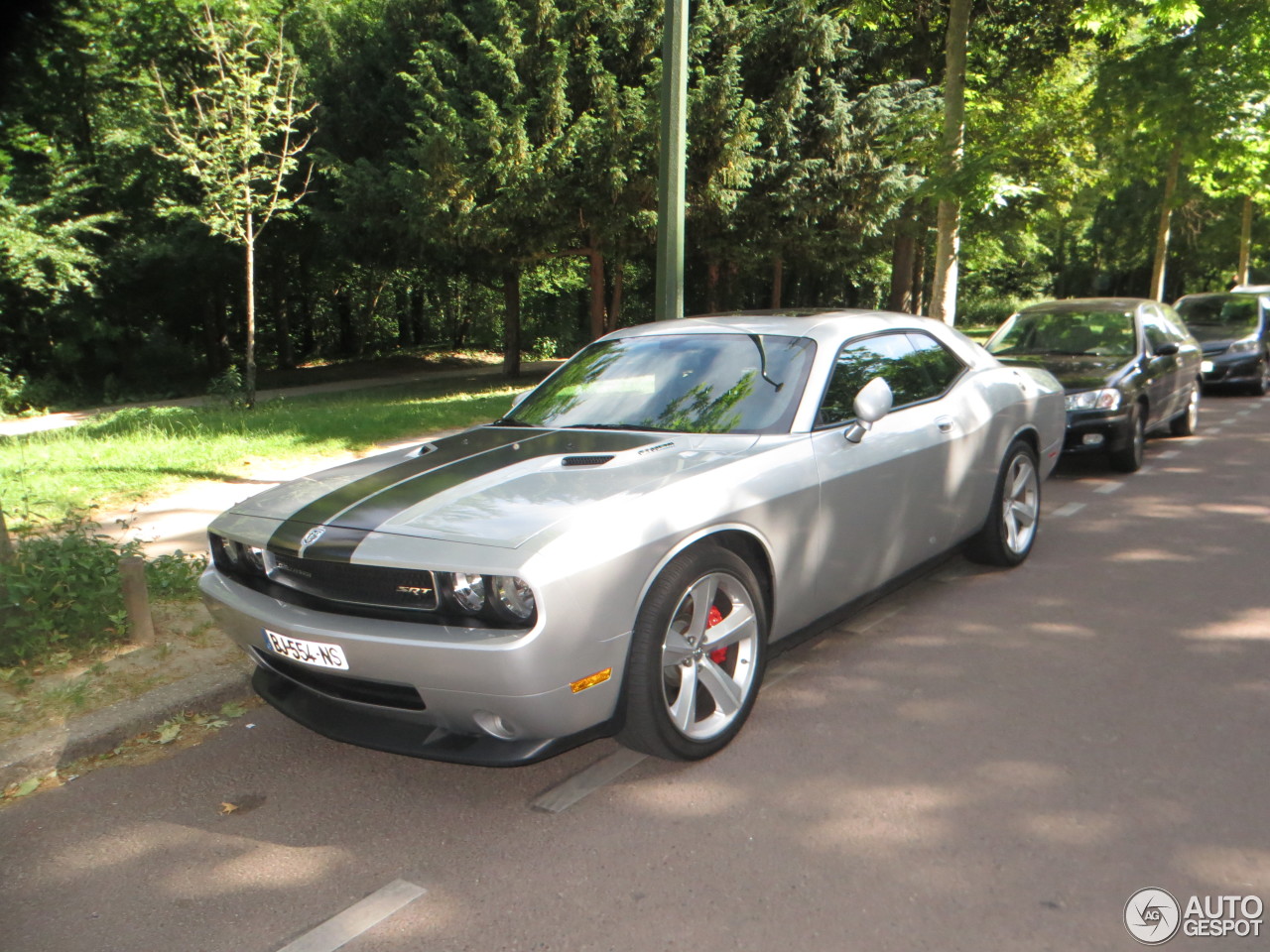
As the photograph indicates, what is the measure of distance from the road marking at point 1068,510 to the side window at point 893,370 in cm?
248

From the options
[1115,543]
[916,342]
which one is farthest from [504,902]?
[1115,543]

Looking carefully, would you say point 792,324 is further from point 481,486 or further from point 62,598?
point 62,598

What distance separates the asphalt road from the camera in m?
2.87

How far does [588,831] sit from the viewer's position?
3.36 m

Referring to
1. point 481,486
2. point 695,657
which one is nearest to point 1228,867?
point 695,657

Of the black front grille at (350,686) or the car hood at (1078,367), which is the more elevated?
the car hood at (1078,367)

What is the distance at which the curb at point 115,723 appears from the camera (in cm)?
391

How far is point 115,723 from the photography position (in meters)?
4.19

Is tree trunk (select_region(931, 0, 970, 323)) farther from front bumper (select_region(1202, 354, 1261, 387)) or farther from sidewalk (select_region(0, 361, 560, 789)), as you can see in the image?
sidewalk (select_region(0, 361, 560, 789))

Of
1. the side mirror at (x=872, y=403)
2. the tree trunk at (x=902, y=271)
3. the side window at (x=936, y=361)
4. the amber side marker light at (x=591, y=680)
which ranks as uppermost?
the tree trunk at (x=902, y=271)

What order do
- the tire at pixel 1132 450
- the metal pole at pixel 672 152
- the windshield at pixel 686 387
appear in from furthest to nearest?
the tire at pixel 1132 450
the metal pole at pixel 672 152
the windshield at pixel 686 387

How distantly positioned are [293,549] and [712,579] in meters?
1.41

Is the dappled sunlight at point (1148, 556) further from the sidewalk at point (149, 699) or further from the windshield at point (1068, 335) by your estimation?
the sidewalk at point (149, 699)

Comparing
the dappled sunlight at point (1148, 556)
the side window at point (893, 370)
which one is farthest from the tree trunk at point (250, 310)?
the dappled sunlight at point (1148, 556)
